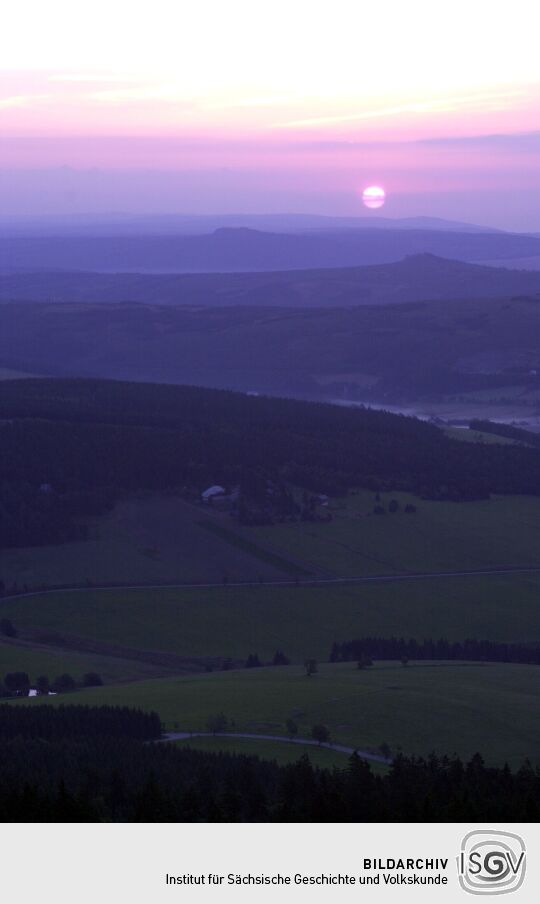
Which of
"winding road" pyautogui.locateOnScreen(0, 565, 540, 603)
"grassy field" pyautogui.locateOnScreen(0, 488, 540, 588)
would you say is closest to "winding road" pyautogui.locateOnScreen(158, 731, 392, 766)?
"winding road" pyautogui.locateOnScreen(0, 565, 540, 603)

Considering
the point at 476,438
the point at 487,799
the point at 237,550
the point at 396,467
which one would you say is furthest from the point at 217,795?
the point at 476,438

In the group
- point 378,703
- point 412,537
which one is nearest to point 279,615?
point 412,537

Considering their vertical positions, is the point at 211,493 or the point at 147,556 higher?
the point at 211,493

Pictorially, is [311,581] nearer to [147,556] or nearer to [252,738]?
[147,556]

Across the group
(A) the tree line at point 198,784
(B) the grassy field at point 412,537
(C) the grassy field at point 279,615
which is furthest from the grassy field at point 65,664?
(B) the grassy field at point 412,537

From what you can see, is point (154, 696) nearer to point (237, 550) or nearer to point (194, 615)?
point (194, 615)
